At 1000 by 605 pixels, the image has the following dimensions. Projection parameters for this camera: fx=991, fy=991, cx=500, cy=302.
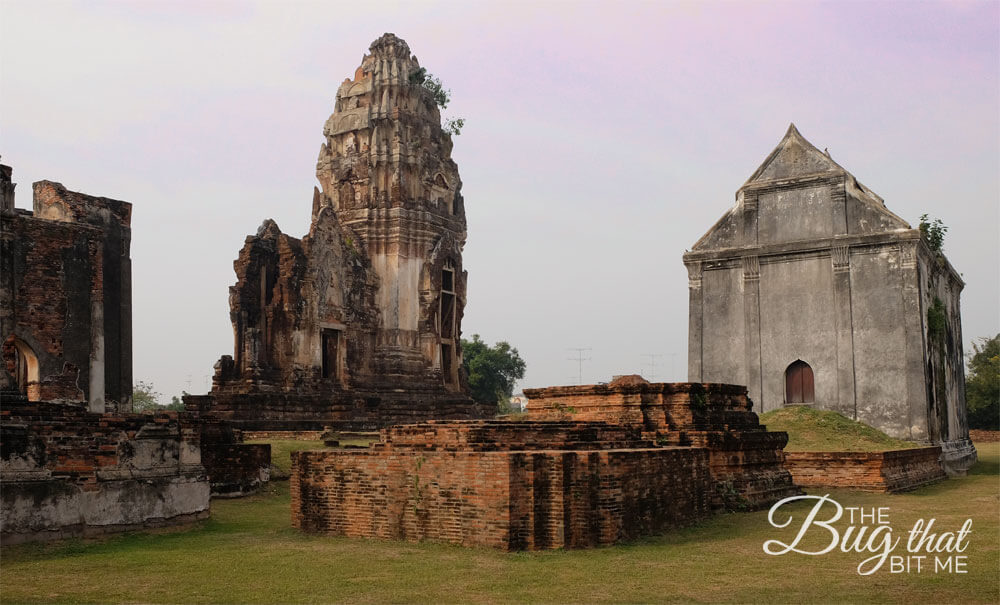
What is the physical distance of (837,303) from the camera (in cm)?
2147

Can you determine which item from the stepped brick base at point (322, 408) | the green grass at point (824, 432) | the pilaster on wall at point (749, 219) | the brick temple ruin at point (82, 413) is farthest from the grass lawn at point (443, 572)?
the stepped brick base at point (322, 408)

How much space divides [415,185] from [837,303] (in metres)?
13.3

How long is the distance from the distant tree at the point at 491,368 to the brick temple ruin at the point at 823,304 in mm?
34985

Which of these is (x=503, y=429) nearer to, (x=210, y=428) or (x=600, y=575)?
(x=600, y=575)

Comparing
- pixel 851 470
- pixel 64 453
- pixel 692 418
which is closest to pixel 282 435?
pixel 692 418

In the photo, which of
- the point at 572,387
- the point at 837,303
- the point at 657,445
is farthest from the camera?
the point at 837,303

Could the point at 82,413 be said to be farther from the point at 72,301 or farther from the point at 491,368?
the point at 491,368

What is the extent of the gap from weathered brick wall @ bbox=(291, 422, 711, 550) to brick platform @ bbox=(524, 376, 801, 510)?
5.79ft

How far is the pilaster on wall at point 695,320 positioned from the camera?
2309 centimetres

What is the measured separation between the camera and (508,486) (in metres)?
8.66

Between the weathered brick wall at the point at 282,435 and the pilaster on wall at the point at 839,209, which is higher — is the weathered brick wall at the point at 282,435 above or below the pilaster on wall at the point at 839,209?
below

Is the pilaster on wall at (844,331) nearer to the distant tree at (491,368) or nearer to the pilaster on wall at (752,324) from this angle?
the pilaster on wall at (752,324)

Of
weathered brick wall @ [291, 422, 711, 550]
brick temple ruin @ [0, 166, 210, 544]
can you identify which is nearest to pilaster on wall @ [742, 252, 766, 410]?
weathered brick wall @ [291, 422, 711, 550]

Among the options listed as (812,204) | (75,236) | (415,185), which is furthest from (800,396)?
(75,236)
